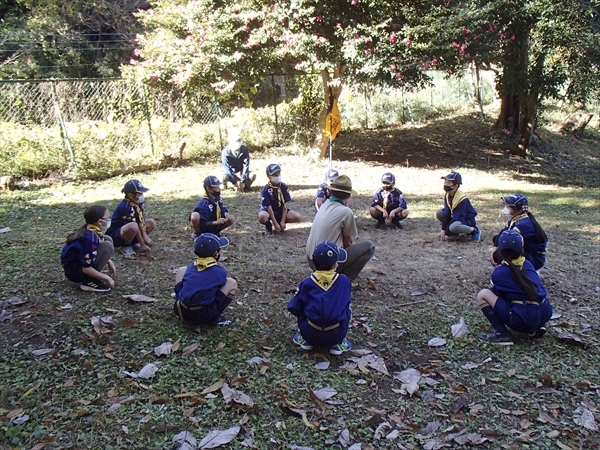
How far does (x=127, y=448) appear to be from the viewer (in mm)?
3014

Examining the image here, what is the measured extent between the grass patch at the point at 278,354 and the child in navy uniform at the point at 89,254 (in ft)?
0.51

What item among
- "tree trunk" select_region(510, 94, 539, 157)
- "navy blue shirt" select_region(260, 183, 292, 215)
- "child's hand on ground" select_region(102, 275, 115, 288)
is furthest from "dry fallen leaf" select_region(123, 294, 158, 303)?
"tree trunk" select_region(510, 94, 539, 157)

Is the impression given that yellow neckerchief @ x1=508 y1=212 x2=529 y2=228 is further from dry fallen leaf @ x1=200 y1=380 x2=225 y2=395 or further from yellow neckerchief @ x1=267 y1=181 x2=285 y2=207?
dry fallen leaf @ x1=200 y1=380 x2=225 y2=395

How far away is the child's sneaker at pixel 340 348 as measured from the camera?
4238mm

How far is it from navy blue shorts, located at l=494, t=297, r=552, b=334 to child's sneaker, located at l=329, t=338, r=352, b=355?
132cm

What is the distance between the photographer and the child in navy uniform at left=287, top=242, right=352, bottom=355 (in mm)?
4055

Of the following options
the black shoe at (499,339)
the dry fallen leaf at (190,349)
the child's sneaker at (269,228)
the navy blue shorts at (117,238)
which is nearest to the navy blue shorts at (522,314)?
the black shoe at (499,339)

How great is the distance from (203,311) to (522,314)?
2701 mm

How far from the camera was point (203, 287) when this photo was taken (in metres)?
4.32

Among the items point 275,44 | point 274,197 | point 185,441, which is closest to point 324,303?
point 185,441

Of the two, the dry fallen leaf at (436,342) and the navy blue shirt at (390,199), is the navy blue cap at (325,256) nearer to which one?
the dry fallen leaf at (436,342)

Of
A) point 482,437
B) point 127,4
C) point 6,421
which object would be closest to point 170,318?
point 6,421

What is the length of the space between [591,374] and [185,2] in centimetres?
1403

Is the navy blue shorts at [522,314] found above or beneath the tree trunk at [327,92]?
beneath
